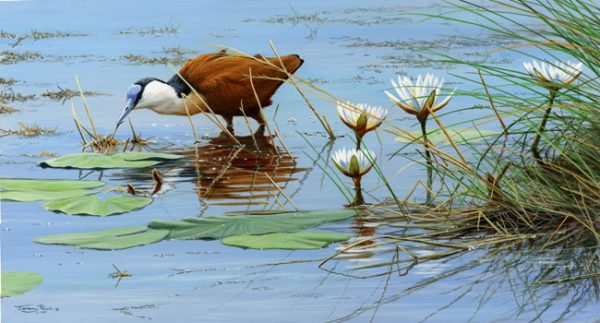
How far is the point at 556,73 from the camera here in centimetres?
390

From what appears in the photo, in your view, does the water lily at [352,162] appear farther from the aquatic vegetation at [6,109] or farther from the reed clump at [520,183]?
the aquatic vegetation at [6,109]

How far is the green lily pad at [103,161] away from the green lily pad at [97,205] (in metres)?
0.71

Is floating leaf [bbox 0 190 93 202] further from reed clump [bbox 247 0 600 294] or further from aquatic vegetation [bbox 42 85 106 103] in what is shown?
aquatic vegetation [bbox 42 85 106 103]

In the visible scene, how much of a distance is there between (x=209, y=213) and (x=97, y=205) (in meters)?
0.43

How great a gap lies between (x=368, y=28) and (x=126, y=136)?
5.05 meters

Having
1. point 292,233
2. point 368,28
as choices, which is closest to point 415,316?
point 292,233

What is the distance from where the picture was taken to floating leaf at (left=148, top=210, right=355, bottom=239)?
12.0 feet

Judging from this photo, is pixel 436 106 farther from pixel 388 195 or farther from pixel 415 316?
pixel 415 316

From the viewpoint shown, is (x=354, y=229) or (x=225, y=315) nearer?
(x=225, y=315)

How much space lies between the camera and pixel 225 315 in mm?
2955

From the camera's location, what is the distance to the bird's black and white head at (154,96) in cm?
659

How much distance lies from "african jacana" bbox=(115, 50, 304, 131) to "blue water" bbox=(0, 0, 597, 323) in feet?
0.37

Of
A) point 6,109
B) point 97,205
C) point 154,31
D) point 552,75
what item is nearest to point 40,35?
A: point 154,31

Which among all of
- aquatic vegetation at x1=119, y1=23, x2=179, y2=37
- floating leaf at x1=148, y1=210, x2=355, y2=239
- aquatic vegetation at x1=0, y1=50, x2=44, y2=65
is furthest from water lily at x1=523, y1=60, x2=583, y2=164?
aquatic vegetation at x1=119, y1=23, x2=179, y2=37
